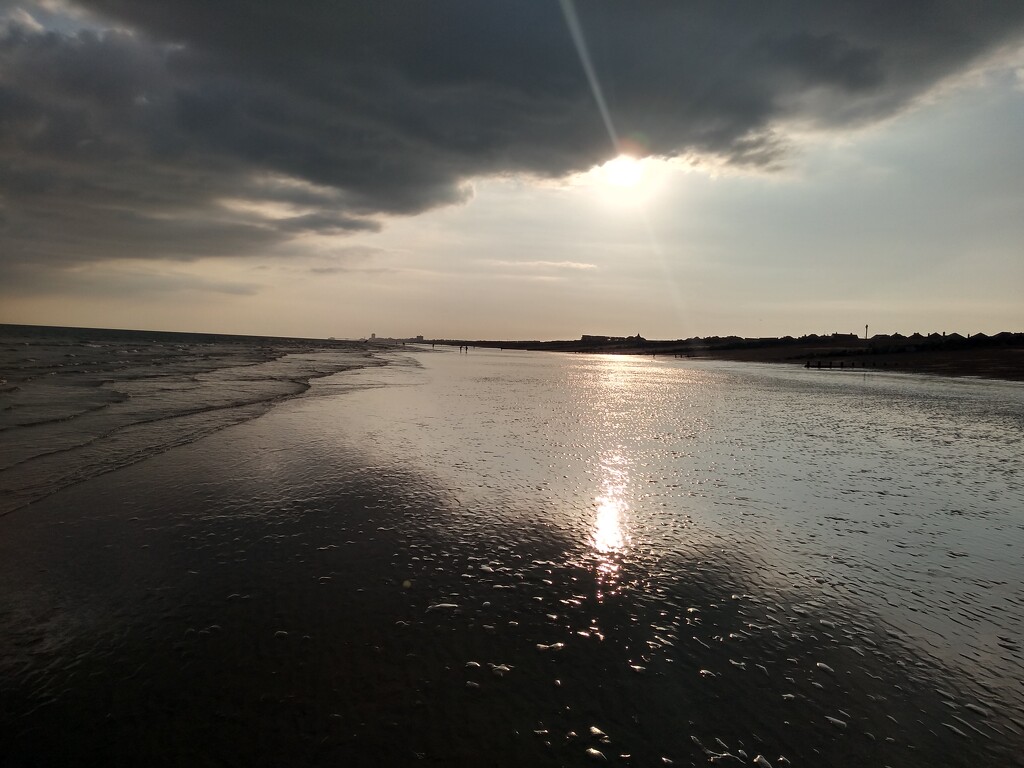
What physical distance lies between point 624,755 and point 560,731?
70cm

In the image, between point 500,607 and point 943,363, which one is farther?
point 943,363

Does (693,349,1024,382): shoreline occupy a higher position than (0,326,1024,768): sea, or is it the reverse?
(693,349,1024,382): shoreline

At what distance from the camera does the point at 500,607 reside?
7.65 metres

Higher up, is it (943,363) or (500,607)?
(943,363)

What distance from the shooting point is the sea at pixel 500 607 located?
17.3 ft

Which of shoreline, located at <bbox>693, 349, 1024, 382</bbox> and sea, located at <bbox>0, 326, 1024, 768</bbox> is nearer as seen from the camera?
sea, located at <bbox>0, 326, 1024, 768</bbox>

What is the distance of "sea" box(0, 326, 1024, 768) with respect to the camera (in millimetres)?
5281

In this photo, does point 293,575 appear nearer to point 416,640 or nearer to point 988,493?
point 416,640

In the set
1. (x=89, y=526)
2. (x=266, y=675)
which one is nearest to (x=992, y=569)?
(x=266, y=675)

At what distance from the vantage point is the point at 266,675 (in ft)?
19.8

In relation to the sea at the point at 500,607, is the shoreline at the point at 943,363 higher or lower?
higher

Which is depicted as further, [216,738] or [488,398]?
[488,398]

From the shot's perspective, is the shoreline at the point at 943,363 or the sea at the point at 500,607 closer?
the sea at the point at 500,607

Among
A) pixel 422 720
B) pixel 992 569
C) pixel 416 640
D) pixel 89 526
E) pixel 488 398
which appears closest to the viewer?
pixel 422 720
